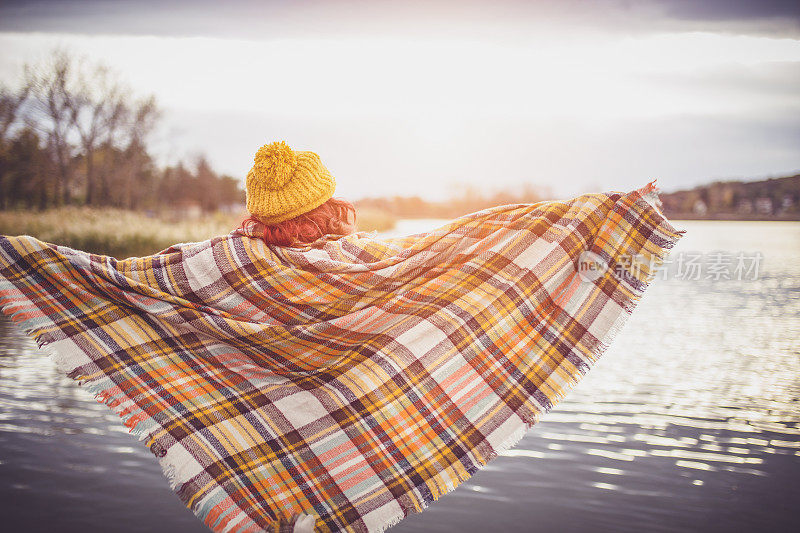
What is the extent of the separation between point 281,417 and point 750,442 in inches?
147

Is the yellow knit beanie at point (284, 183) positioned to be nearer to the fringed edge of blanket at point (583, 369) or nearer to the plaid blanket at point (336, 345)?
the plaid blanket at point (336, 345)

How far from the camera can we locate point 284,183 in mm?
1800

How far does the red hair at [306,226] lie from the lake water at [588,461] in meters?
1.15

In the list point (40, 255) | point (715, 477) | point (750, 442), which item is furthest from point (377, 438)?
point (750, 442)

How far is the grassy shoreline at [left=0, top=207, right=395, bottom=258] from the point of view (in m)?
9.29

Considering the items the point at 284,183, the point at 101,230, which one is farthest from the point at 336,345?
the point at 101,230

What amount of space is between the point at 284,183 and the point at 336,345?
544 mm

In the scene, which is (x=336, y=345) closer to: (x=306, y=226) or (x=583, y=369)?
(x=306, y=226)

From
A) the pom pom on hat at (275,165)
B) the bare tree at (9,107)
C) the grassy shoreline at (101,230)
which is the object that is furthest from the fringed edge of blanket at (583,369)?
the bare tree at (9,107)

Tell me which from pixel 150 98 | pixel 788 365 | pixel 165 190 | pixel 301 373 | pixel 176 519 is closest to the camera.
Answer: pixel 301 373

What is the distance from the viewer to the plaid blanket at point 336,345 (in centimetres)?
178

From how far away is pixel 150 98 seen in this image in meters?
14.6

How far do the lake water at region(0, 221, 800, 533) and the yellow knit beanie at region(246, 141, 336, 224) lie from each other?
123cm

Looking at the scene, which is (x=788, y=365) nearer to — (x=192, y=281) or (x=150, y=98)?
(x=192, y=281)
